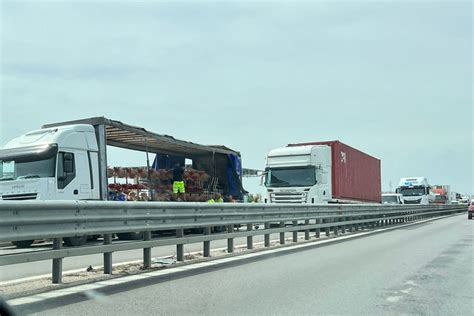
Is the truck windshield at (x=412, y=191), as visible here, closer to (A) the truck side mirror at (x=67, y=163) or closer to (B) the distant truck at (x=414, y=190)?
(B) the distant truck at (x=414, y=190)

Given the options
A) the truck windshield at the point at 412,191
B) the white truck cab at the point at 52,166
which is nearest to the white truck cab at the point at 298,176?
the white truck cab at the point at 52,166

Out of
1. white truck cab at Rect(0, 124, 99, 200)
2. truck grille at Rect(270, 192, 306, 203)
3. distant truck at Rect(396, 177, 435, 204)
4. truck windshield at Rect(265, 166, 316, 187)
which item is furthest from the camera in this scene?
distant truck at Rect(396, 177, 435, 204)

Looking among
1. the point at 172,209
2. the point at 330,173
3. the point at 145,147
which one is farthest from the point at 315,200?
the point at 172,209

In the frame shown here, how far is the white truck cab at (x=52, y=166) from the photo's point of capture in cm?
1425

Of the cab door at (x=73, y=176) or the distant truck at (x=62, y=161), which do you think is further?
the cab door at (x=73, y=176)

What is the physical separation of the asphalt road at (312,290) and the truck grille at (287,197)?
1218 centimetres

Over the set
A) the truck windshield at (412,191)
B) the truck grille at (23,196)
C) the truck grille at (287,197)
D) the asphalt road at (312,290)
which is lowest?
the asphalt road at (312,290)

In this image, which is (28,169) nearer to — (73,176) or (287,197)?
(73,176)

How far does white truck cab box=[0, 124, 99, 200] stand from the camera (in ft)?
46.8

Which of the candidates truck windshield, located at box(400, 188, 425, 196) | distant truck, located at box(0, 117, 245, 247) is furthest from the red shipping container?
distant truck, located at box(0, 117, 245, 247)

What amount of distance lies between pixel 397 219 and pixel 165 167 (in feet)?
50.0

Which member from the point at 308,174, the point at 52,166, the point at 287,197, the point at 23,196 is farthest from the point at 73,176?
the point at 308,174

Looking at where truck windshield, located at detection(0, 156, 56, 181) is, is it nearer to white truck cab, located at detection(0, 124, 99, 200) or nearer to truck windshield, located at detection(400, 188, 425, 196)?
white truck cab, located at detection(0, 124, 99, 200)

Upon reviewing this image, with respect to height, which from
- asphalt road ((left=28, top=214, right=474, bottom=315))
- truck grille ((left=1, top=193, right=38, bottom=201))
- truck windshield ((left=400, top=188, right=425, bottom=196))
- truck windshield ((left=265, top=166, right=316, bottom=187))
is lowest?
asphalt road ((left=28, top=214, right=474, bottom=315))
